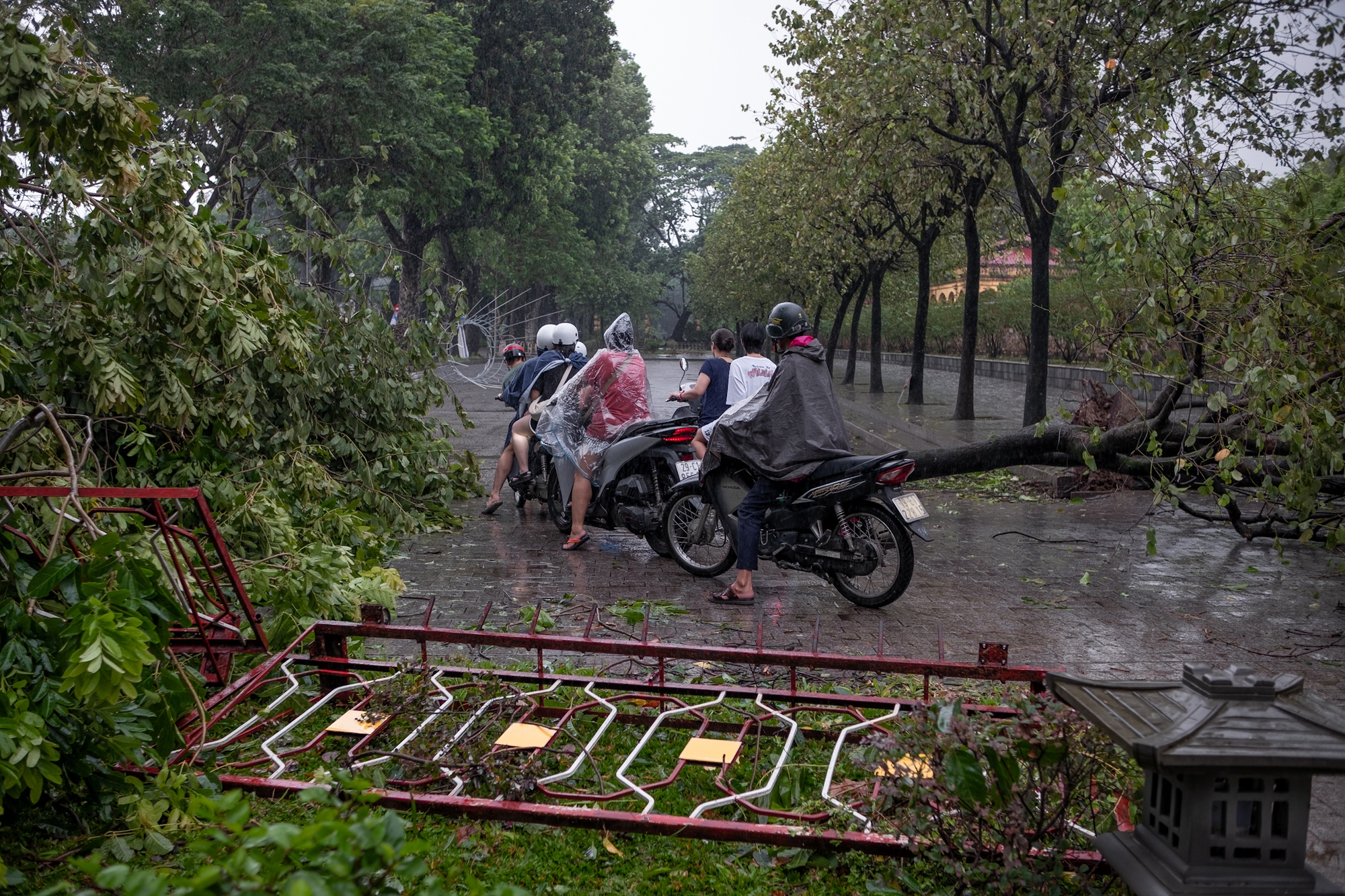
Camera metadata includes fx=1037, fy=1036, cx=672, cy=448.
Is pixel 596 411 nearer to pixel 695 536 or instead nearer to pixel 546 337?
pixel 695 536

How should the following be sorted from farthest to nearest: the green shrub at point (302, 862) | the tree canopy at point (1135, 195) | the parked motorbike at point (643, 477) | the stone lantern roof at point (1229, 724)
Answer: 1. the parked motorbike at point (643, 477)
2. the tree canopy at point (1135, 195)
3. the stone lantern roof at point (1229, 724)
4. the green shrub at point (302, 862)

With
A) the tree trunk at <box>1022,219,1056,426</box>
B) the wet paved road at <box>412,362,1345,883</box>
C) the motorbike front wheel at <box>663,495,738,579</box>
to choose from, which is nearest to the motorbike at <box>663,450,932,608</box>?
the wet paved road at <box>412,362,1345,883</box>

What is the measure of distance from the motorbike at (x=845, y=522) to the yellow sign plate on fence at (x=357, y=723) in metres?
3.21

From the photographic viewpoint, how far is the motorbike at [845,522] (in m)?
6.42

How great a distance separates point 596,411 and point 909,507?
288cm

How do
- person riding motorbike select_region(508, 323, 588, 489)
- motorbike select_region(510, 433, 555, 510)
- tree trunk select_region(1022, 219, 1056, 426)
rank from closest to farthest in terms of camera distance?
person riding motorbike select_region(508, 323, 588, 489) < motorbike select_region(510, 433, 555, 510) < tree trunk select_region(1022, 219, 1056, 426)

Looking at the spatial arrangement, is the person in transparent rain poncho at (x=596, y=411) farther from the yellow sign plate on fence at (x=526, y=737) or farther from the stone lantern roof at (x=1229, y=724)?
the stone lantern roof at (x=1229, y=724)

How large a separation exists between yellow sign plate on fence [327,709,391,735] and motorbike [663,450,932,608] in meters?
3.21

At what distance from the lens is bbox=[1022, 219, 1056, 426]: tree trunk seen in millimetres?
13727

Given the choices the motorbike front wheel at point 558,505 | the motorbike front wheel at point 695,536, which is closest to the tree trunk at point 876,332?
the motorbike front wheel at point 558,505

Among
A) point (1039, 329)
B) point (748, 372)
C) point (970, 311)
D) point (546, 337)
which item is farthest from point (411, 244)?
point (748, 372)

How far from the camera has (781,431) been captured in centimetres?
654

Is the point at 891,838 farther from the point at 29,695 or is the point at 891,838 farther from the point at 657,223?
the point at 657,223

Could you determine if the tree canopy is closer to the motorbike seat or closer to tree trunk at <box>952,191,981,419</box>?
tree trunk at <box>952,191,981,419</box>
